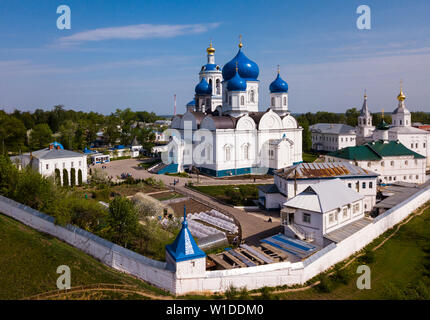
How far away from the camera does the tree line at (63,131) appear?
135 ft

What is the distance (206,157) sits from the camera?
1334 inches

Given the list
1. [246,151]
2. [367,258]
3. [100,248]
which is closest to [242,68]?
[246,151]

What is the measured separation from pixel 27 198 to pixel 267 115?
23003 millimetres

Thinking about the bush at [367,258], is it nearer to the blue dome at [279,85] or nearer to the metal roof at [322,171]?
the metal roof at [322,171]

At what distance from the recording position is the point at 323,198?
16.9 m

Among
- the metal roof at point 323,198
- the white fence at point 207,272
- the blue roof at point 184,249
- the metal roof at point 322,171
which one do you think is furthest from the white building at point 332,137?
the blue roof at point 184,249

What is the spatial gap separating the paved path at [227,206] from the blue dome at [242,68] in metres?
11.7

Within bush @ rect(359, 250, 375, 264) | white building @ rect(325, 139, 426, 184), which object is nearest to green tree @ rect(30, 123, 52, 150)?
white building @ rect(325, 139, 426, 184)

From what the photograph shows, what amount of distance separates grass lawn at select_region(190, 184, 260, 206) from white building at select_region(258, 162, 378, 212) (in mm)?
1670

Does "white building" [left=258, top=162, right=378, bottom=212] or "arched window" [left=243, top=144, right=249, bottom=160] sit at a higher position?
"arched window" [left=243, top=144, right=249, bottom=160]

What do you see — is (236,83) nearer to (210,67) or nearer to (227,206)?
(210,67)

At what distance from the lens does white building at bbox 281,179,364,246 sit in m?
16.2

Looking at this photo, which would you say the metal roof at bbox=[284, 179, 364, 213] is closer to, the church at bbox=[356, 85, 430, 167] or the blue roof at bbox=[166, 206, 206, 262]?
the blue roof at bbox=[166, 206, 206, 262]
